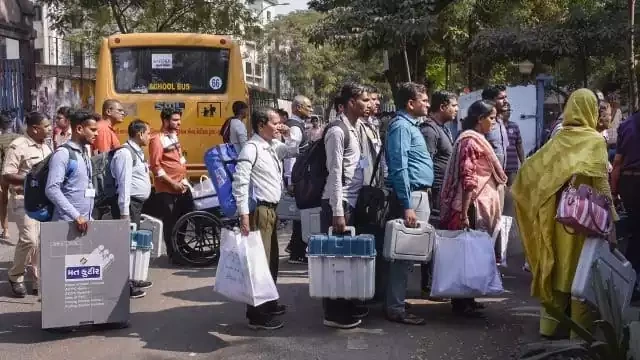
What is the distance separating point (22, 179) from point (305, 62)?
45252mm

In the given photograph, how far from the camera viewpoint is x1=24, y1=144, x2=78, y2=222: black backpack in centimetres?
640

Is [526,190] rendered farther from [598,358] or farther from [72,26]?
[72,26]

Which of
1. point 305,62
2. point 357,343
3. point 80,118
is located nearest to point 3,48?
point 80,118

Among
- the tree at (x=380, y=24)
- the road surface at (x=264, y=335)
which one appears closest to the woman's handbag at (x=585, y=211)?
the road surface at (x=264, y=335)

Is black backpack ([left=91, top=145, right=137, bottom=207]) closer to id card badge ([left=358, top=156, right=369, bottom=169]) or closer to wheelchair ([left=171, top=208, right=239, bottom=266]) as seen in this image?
wheelchair ([left=171, top=208, right=239, bottom=266])

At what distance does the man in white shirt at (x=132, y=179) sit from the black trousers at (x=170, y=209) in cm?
100

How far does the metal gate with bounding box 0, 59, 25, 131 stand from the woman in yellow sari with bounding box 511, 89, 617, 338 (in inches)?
540

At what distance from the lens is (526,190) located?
5863mm

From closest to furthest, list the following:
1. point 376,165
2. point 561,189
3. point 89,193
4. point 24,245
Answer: point 561,189, point 89,193, point 376,165, point 24,245

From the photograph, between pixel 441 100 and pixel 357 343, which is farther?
pixel 441 100

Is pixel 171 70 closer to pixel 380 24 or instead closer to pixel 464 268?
pixel 380 24

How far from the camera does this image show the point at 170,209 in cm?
904

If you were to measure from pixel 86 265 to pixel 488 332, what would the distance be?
3.11 metres

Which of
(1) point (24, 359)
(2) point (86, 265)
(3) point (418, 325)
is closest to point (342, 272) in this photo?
(3) point (418, 325)
